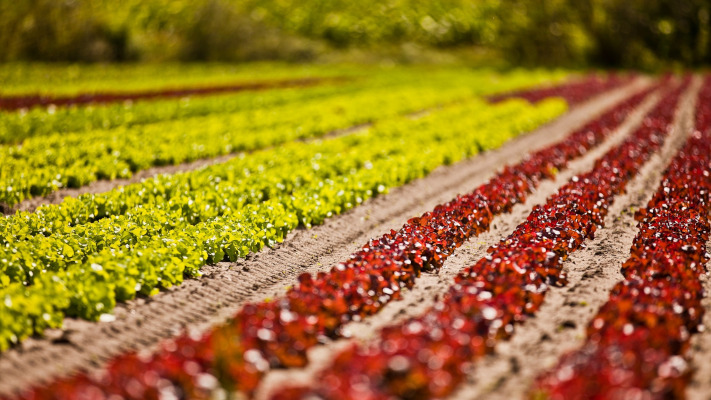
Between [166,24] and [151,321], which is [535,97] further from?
[166,24]

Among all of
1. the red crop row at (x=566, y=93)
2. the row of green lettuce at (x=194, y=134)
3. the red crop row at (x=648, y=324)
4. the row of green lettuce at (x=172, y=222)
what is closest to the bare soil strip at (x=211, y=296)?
the row of green lettuce at (x=172, y=222)

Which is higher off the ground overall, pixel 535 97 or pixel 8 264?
pixel 8 264

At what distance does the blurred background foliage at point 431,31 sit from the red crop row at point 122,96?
17.0m

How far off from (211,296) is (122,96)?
2045 centimetres

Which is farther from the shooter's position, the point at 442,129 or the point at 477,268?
the point at 442,129

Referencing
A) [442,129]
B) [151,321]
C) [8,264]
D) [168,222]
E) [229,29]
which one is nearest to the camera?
[151,321]

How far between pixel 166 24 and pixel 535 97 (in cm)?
3207

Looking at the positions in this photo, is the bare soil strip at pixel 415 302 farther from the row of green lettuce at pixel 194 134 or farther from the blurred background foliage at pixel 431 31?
the blurred background foliage at pixel 431 31

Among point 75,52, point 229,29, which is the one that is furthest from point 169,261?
point 229,29

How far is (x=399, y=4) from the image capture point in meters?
69.2

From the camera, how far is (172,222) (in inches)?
373

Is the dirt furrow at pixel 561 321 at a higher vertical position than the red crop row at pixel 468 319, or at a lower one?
lower

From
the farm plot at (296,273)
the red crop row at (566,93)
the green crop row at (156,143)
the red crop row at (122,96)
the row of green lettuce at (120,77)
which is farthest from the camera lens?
the red crop row at (566,93)

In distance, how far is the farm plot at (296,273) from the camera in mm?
5340
